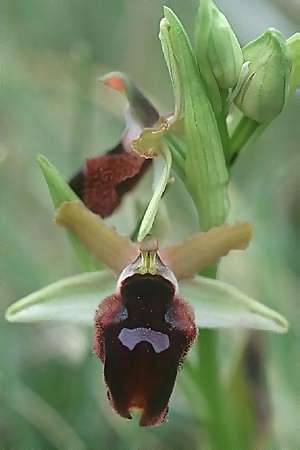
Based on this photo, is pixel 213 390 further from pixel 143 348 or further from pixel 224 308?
pixel 143 348

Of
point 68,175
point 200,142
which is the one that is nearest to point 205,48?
point 200,142

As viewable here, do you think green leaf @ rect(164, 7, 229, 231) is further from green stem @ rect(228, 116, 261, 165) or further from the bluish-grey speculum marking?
the bluish-grey speculum marking

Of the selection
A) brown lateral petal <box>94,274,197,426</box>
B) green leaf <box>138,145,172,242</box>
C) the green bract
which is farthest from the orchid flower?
the green bract

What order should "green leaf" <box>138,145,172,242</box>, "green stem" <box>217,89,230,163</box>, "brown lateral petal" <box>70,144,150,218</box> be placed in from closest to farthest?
"green leaf" <box>138,145,172,242</box> < "green stem" <box>217,89,230,163</box> < "brown lateral petal" <box>70,144,150,218</box>

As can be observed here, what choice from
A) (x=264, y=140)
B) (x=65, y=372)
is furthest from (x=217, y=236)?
(x=264, y=140)

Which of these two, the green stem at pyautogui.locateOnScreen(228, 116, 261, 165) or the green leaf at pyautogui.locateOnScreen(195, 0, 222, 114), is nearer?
the green leaf at pyautogui.locateOnScreen(195, 0, 222, 114)

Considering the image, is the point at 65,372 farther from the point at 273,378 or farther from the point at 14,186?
the point at 14,186

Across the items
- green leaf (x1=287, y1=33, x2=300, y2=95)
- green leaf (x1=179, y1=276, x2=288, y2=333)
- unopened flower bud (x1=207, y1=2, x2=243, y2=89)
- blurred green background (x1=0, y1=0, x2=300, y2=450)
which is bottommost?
blurred green background (x1=0, y1=0, x2=300, y2=450)

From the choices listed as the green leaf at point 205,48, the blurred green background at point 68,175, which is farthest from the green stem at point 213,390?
the green leaf at point 205,48
